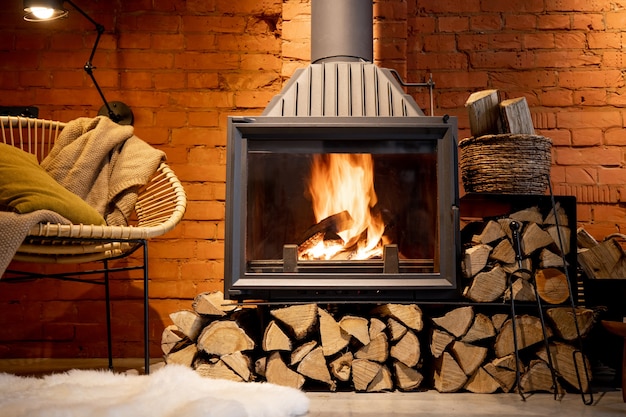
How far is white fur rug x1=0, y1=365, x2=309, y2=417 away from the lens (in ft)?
4.52

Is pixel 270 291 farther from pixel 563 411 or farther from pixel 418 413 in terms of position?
pixel 563 411

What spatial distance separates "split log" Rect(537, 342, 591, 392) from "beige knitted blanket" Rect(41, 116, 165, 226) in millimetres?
1350

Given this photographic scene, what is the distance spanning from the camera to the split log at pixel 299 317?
1.89 m

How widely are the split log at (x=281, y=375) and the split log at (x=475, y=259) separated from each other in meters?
0.57

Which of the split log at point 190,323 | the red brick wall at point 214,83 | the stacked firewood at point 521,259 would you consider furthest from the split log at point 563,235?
the split log at point 190,323

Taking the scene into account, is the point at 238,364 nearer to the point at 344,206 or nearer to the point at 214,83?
the point at 344,206

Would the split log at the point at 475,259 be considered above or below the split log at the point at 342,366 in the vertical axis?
above

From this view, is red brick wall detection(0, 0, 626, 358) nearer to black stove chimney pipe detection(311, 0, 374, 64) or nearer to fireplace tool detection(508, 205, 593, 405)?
black stove chimney pipe detection(311, 0, 374, 64)

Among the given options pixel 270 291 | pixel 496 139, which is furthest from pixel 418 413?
pixel 496 139

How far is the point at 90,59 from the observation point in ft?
8.54

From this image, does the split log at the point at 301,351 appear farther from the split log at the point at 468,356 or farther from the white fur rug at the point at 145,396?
the split log at the point at 468,356

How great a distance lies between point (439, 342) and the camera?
191cm

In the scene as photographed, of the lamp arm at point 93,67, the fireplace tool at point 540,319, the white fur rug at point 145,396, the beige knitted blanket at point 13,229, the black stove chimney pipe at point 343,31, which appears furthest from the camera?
the lamp arm at point 93,67

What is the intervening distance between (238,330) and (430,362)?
23.4 inches
